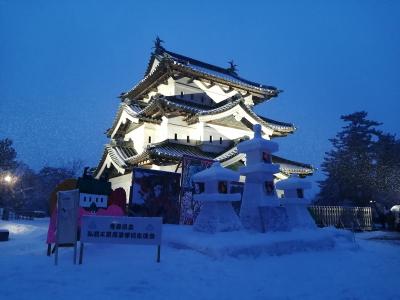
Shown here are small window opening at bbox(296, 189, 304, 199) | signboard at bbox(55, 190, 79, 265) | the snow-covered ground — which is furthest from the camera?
small window opening at bbox(296, 189, 304, 199)

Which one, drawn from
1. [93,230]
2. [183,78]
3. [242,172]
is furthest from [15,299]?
[183,78]

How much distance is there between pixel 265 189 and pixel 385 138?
98.4ft

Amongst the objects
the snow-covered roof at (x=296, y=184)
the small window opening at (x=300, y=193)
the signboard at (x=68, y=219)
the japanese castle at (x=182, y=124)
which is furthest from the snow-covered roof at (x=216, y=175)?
the japanese castle at (x=182, y=124)

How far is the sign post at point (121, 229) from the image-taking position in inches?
279

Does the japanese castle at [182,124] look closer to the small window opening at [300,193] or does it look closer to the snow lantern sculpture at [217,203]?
the small window opening at [300,193]

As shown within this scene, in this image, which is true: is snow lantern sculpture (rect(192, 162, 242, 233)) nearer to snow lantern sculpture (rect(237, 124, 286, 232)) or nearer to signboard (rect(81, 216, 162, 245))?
snow lantern sculpture (rect(237, 124, 286, 232))

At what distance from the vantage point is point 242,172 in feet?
35.3

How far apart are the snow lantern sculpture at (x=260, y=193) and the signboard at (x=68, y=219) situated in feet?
17.6

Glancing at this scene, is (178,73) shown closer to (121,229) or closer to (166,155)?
(166,155)

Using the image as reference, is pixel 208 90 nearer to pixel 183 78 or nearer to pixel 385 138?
pixel 183 78

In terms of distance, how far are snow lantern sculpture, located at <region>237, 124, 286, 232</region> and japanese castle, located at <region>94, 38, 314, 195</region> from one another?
7.77 meters

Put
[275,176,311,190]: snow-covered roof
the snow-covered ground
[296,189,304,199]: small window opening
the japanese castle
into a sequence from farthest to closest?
the japanese castle
[296,189,304,199]: small window opening
[275,176,311,190]: snow-covered roof
the snow-covered ground

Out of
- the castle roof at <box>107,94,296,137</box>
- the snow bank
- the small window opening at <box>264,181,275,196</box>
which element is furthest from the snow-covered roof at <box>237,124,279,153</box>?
the castle roof at <box>107,94,296,137</box>

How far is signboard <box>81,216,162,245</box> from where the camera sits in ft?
23.2
